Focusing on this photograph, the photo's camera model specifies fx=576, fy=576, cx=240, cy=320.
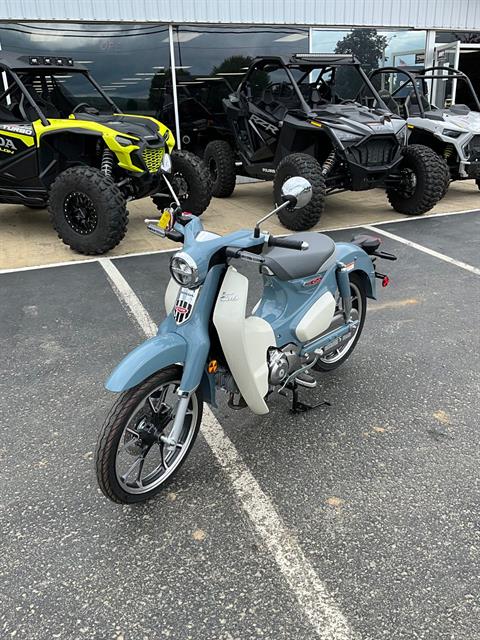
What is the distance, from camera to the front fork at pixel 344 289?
3381 millimetres

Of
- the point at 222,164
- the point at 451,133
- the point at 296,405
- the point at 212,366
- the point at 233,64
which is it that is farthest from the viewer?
the point at 233,64

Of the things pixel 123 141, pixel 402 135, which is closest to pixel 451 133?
pixel 402 135

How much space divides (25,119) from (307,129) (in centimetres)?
348

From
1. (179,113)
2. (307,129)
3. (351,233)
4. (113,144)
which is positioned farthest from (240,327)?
(179,113)

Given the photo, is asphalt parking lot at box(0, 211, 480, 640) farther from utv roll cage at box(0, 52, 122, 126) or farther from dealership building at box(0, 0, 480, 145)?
dealership building at box(0, 0, 480, 145)

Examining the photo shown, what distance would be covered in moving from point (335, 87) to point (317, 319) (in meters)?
6.48

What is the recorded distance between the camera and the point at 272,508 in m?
2.56

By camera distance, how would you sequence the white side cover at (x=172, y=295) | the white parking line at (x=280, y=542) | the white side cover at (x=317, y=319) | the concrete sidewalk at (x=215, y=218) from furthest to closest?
the concrete sidewalk at (x=215, y=218)
the white side cover at (x=317, y=319)
the white side cover at (x=172, y=295)
the white parking line at (x=280, y=542)

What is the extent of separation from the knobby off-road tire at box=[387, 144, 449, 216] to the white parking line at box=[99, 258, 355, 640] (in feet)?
18.2

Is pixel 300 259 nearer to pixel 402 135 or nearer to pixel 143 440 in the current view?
pixel 143 440

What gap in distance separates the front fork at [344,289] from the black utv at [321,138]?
11.6ft

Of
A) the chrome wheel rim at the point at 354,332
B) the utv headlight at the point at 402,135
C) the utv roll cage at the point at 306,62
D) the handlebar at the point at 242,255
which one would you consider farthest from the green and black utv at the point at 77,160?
the handlebar at the point at 242,255

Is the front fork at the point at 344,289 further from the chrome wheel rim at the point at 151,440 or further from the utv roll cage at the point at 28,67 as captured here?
the utv roll cage at the point at 28,67

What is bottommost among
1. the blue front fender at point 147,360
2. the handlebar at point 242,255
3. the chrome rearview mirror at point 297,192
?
the blue front fender at point 147,360
